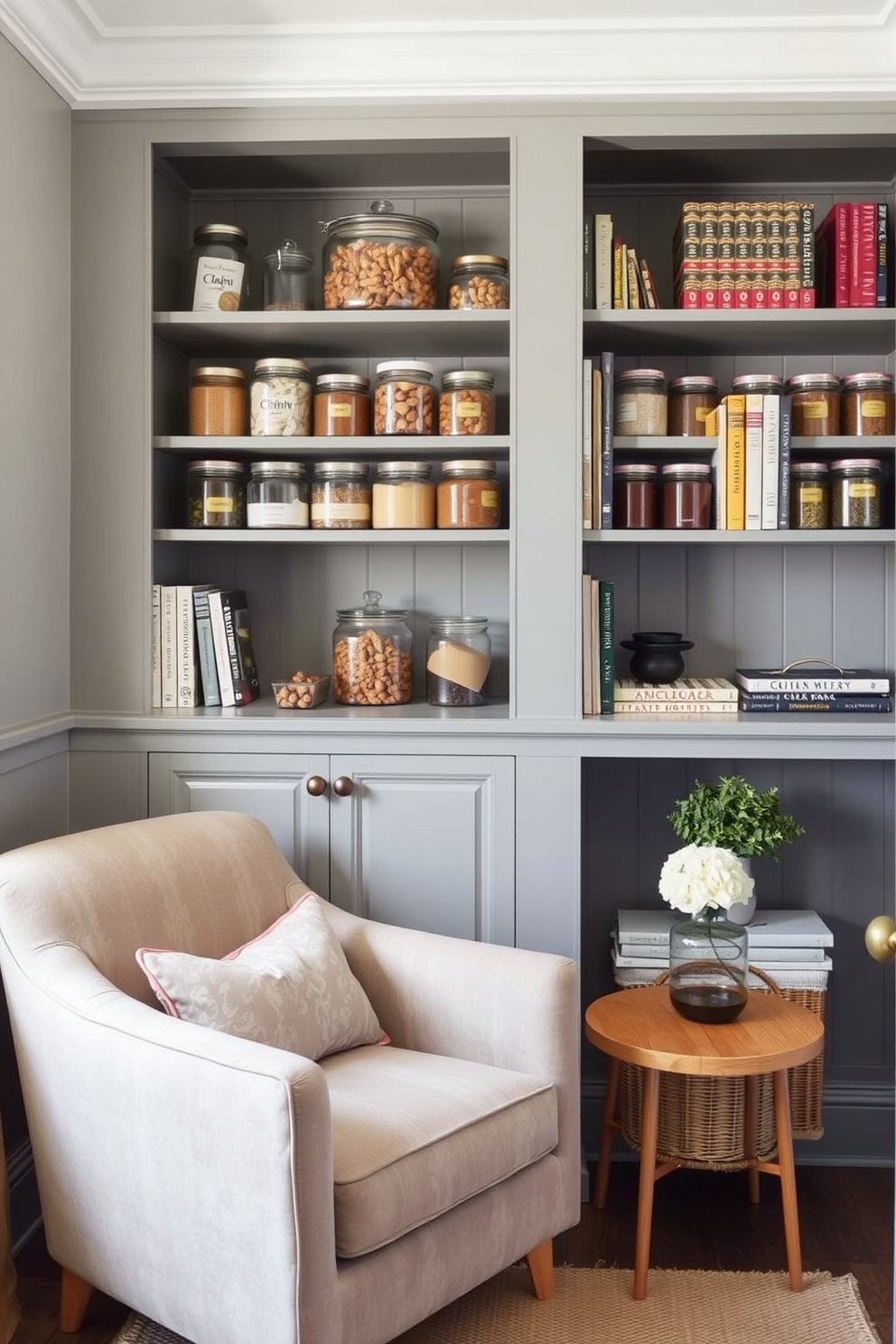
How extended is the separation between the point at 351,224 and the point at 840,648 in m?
1.50

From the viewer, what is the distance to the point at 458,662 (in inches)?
109

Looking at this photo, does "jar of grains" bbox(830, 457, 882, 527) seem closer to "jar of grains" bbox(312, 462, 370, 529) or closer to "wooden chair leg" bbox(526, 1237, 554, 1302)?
"jar of grains" bbox(312, 462, 370, 529)

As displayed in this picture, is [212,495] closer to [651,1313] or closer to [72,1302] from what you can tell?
[72,1302]

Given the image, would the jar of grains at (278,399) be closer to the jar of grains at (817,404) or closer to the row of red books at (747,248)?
the row of red books at (747,248)

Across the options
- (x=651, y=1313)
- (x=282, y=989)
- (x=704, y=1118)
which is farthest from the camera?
(x=704, y=1118)

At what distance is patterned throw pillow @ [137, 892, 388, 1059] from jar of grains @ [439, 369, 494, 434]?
3.54 ft

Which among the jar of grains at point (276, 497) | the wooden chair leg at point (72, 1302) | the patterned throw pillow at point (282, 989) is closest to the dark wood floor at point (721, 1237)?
the wooden chair leg at point (72, 1302)

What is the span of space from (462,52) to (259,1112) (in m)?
2.07

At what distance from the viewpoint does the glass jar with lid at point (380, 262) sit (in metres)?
2.68

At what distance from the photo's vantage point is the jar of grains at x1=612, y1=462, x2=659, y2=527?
274 cm

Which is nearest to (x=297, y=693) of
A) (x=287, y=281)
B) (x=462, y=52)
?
(x=287, y=281)

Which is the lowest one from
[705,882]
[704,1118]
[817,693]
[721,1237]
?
[721,1237]

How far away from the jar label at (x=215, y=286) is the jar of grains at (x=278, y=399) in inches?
5.9

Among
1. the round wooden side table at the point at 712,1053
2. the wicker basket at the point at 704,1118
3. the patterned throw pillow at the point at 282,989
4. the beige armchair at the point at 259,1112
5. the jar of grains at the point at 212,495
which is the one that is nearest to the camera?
the beige armchair at the point at 259,1112
